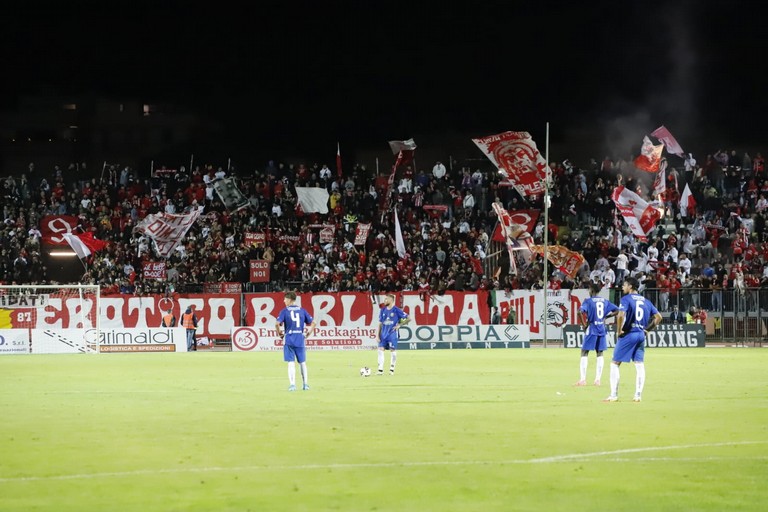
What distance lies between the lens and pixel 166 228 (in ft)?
184

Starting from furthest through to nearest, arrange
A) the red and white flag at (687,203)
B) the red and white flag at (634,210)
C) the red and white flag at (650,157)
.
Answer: the red and white flag at (687,203)
the red and white flag at (650,157)
the red and white flag at (634,210)

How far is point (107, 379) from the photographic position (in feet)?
94.7

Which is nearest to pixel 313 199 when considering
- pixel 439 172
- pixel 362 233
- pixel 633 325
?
pixel 362 233

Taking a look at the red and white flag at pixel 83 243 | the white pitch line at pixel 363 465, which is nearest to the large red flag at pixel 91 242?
the red and white flag at pixel 83 243

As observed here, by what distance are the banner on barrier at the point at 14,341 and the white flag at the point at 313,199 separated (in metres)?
17.0

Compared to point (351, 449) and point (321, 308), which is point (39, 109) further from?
point (351, 449)

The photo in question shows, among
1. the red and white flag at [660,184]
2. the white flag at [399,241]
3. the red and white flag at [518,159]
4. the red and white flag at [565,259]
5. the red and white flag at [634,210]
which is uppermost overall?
the red and white flag at [518,159]

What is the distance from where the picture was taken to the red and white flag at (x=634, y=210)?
51812 millimetres

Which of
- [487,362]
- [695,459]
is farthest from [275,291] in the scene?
[695,459]

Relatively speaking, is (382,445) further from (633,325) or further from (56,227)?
(56,227)

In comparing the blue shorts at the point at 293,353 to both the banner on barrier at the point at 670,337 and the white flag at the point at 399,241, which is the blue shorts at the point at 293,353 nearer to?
the banner on barrier at the point at 670,337

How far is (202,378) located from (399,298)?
24100 mm

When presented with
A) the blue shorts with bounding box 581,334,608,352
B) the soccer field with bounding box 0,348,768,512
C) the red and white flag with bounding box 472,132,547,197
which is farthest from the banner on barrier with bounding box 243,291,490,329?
the blue shorts with bounding box 581,334,608,352

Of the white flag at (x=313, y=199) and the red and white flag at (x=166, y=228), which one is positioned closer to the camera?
the red and white flag at (x=166, y=228)
